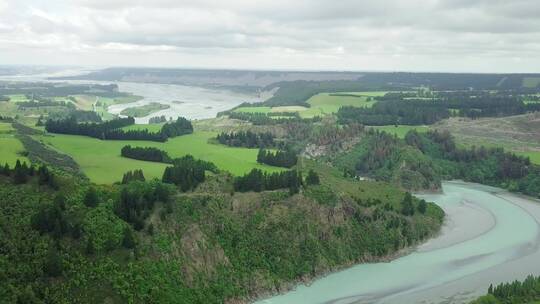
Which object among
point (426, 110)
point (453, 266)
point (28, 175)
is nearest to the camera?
point (28, 175)

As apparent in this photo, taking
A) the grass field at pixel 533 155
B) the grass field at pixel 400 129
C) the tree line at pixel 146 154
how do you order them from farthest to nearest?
1. the grass field at pixel 400 129
2. the grass field at pixel 533 155
3. the tree line at pixel 146 154

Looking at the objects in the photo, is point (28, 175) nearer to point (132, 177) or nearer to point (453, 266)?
point (132, 177)

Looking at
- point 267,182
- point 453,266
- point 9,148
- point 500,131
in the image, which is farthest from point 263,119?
point 453,266

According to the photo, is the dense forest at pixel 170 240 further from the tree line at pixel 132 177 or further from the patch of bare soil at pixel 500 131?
the patch of bare soil at pixel 500 131

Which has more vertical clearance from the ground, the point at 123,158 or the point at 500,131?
the point at 123,158

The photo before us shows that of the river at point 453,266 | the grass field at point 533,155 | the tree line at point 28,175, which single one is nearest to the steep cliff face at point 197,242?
the tree line at point 28,175

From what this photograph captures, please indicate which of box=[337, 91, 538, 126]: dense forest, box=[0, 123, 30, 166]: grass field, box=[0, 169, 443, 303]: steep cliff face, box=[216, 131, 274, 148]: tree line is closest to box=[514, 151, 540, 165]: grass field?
box=[337, 91, 538, 126]: dense forest

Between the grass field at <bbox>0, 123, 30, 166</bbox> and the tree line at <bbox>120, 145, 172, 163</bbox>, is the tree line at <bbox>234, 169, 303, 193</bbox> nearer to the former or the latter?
the tree line at <bbox>120, 145, 172, 163</bbox>
